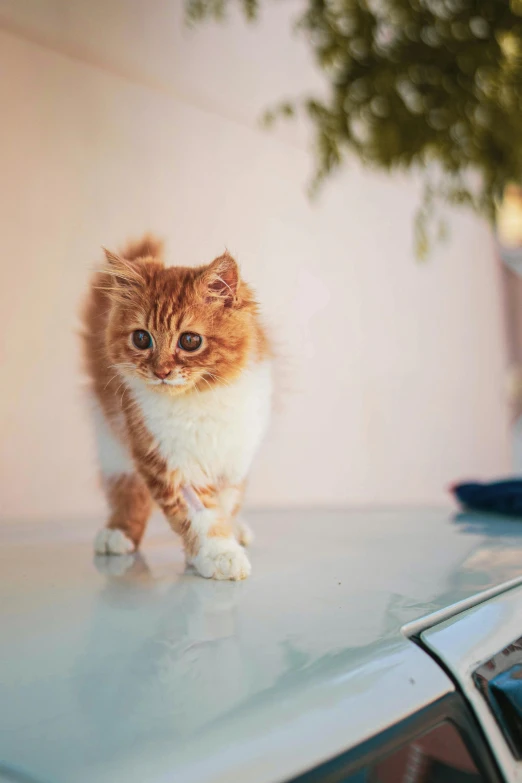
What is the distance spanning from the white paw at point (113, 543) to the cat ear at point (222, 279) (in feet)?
0.79

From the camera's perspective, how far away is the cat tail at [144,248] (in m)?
0.57

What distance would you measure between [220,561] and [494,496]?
0.45m

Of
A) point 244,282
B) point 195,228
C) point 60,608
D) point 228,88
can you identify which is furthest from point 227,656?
point 228,88

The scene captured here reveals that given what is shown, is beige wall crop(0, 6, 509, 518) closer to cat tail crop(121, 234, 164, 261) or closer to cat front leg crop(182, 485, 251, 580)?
cat tail crop(121, 234, 164, 261)

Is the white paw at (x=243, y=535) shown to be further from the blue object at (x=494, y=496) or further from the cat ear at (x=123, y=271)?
the blue object at (x=494, y=496)

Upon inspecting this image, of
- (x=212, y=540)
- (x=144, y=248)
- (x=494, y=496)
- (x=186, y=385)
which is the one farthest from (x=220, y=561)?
(x=494, y=496)

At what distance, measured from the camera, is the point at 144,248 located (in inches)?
22.7

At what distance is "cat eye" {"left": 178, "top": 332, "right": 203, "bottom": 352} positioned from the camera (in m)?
0.48

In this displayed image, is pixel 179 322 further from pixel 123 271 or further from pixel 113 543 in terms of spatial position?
pixel 113 543

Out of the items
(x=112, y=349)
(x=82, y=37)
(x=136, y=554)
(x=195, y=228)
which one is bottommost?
(x=136, y=554)

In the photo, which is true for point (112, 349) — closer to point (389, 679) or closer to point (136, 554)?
point (136, 554)

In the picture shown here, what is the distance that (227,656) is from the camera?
12.0 inches

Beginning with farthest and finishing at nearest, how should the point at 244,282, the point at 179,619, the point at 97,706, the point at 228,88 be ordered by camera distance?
1. the point at 228,88
2. the point at 244,282
3. the point at 179,619
4. the point at 97,706

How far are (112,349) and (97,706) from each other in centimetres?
31
